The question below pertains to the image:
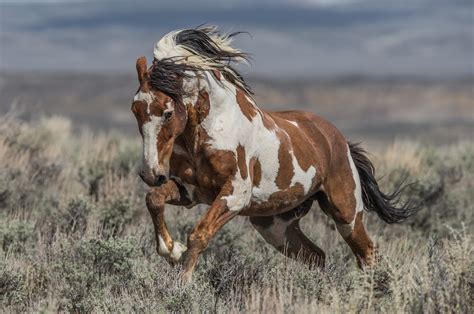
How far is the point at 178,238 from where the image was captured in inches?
433

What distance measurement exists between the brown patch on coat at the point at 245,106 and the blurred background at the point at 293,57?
41.9 m

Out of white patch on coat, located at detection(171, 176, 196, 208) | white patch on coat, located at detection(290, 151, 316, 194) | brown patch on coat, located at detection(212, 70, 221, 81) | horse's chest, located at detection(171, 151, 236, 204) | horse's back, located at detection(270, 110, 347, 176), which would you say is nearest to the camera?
horse's chest, located at detection(171, 151, 236, 204)

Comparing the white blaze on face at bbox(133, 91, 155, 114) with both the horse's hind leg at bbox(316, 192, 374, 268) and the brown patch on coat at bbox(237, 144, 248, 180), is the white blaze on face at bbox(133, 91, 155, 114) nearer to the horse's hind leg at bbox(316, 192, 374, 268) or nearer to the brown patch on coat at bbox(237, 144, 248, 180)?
the brown patch on coat at bbox(237, 144, 248, 180)

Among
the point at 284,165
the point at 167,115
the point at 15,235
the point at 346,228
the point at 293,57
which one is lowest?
the point at 293,57

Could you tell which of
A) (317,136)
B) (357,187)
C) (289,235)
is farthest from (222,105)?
(357,187)

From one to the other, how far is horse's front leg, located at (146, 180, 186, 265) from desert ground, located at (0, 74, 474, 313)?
0.15 m

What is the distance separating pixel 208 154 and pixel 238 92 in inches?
27.6

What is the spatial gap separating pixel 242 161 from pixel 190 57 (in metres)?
0.82

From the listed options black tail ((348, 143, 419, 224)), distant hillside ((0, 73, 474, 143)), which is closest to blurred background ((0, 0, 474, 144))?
→ distant hillside ((0, 73, 474, 143))

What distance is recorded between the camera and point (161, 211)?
25.5 feet

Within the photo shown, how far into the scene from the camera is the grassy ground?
713 cm

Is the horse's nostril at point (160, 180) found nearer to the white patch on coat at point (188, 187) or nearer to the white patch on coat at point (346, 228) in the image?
the white patch on coat at point (188, 187)

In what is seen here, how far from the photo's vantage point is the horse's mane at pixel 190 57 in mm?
7520

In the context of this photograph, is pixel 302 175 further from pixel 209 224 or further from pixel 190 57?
pixel 190 57
